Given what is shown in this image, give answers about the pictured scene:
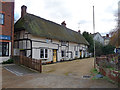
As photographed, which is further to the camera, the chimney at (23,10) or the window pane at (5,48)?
the chimney at (23,10)

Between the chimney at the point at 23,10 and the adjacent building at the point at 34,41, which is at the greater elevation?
the chimney at the point at 23,10

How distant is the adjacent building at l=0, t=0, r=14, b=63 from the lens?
42.1 feet

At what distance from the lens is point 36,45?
1474cm

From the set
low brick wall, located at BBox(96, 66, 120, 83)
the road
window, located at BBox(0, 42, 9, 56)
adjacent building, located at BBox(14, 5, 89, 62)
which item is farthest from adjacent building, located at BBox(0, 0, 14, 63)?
low brick wall, located at BBox(96, 66, 120, 83)

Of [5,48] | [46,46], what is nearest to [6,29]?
[5,48]

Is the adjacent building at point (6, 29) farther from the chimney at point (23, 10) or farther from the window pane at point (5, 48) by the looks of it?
the chimney at point (23, 10)

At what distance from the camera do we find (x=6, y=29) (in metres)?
13.2

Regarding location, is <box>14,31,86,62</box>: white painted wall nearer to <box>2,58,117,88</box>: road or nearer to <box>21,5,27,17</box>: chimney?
<box>21,5,27,17</box>: chimney

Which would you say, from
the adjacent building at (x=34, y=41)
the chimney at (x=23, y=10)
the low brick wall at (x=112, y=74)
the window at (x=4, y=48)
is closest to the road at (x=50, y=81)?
the low brick wall at (x=112, y=74)

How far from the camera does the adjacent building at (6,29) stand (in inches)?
505

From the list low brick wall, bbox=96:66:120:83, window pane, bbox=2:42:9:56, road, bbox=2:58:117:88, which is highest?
window pane, bbox=2:42:9:56

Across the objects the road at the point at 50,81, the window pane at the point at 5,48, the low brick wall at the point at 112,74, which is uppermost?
the window pane at the point at 5,48

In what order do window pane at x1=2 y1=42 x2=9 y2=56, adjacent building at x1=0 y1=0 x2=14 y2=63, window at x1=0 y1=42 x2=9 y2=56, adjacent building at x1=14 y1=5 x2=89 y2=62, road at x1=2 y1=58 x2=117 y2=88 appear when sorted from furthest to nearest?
adjacent building at x1=14 y1=5 x2=89 y2=62
window pane at x1=2 y1=42 x2=9 y2=56
window at x1=0 y1=42 x2=9 y2=56
adjacent building at x1=0 y1=0 x2=14 y2=63
road at x1=2 y1=58 x2=117 y2=88

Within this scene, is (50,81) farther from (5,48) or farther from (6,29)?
(6,29)
